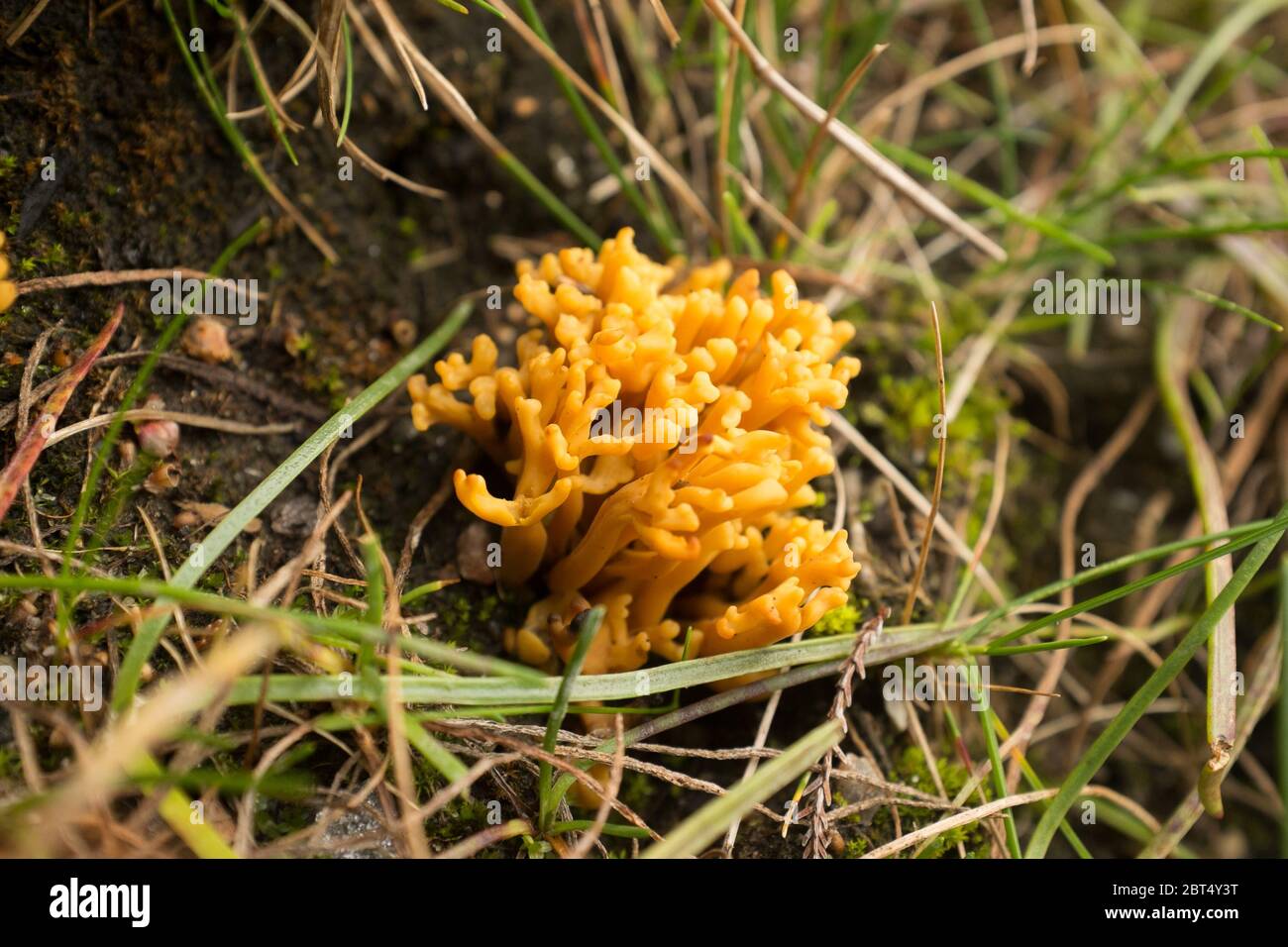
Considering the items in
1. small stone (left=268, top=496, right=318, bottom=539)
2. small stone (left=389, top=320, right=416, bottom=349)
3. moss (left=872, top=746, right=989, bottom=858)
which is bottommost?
moss (left=872, top=746, right=989, bottom=858)

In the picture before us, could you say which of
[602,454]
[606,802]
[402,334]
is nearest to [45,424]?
[402,334]

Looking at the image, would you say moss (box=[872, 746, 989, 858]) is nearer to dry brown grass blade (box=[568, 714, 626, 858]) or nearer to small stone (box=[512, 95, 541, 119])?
dry brown grass blade (box=[568, 714, 626, 858])

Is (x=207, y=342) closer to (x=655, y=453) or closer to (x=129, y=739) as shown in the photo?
(x=655, y=453)

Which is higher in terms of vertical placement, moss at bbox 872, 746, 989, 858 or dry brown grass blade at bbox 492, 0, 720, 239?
dry brown grass blade at bbox 492, 0, 720, 239

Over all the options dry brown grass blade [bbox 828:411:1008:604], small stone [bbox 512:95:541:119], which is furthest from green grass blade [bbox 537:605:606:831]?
small stone [bbox 512:95:541:119]

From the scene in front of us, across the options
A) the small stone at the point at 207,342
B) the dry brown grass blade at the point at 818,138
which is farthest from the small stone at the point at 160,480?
the dry brown grass blade at the point at 818,138

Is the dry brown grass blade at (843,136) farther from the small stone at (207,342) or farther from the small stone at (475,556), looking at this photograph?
the small stone at (207,342)
